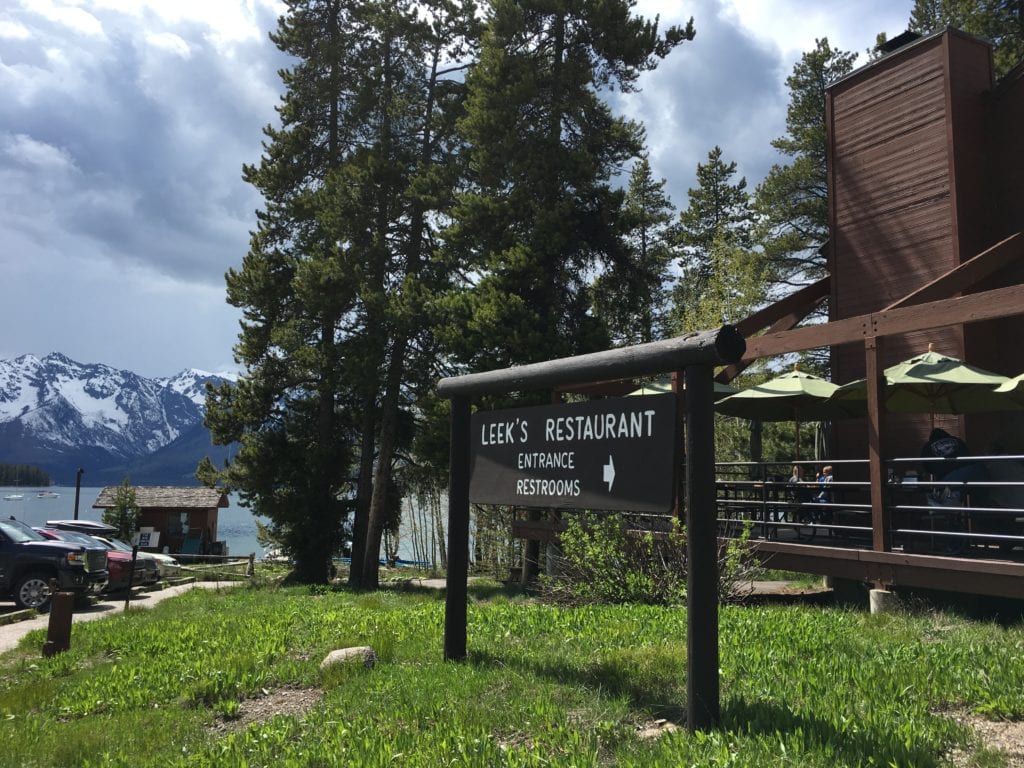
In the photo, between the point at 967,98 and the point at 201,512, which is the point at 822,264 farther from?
the point at 201,512

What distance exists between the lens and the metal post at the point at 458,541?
20.7 feet

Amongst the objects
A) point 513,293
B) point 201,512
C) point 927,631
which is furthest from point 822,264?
point 201,512

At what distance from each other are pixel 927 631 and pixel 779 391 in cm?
560

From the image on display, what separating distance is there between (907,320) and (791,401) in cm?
365

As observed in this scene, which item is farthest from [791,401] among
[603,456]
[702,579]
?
[702,579]

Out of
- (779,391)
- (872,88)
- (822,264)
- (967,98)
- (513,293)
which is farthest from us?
(822,264)

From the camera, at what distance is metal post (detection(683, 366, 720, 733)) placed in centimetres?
416

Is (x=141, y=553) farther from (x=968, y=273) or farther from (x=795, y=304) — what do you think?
(x=968, y=273)

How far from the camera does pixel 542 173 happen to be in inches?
844

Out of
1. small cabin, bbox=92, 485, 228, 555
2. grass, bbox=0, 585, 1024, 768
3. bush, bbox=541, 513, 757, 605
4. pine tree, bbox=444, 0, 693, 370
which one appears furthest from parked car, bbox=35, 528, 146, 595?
small cabin, bbox=92, 485, 228, 555

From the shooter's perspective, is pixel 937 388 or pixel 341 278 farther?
pixel 341 278

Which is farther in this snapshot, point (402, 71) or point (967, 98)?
point (402, 71)

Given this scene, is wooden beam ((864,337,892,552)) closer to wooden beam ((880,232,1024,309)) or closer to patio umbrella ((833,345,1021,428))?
patio umbrella ((833,345,1021,428))

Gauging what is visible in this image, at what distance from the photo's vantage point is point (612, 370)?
4938mm
